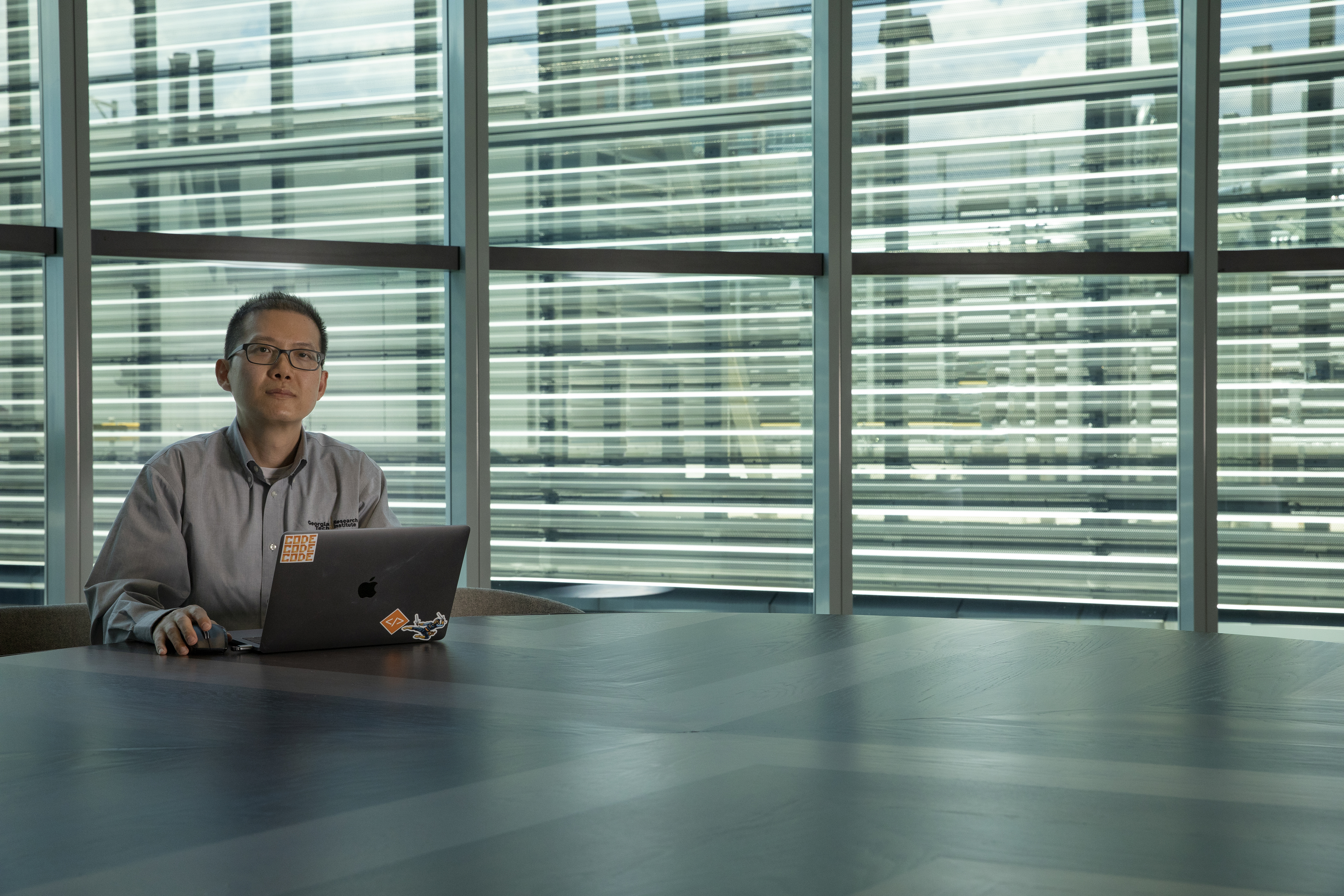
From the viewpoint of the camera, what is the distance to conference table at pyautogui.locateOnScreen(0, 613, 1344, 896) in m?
0.88

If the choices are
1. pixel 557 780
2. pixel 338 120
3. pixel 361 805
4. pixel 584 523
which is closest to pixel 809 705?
pixel 557 780

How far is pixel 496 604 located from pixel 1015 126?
3.18 meters

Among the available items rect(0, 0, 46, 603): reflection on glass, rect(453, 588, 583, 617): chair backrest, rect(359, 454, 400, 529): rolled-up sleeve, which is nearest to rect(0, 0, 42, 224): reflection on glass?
rect(0, 0, 46, 603): reflection on glass

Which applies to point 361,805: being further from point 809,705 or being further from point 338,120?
point 338,120

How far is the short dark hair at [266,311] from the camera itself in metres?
2.43

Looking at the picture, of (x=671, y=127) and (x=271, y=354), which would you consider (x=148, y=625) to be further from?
(x=671, y=127)

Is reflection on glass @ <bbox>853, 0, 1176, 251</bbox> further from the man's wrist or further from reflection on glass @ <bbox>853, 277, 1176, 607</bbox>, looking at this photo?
the man's wrist

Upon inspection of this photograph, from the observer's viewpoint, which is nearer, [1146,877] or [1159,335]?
[1146,877]

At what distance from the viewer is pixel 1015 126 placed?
4723mm

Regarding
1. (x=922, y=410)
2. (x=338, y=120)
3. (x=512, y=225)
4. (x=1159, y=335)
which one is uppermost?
(x=338, y=120)

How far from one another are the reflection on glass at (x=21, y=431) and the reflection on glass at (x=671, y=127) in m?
1.75

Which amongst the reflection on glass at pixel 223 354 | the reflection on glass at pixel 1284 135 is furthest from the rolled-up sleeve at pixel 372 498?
the reflection on glass at pixel 1284 135

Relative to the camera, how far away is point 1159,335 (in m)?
4.75

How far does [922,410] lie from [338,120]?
2.57 m
